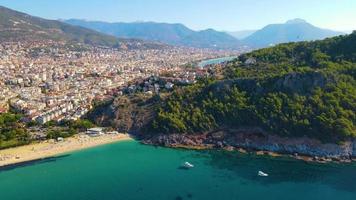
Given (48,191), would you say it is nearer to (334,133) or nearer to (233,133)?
(233,133)

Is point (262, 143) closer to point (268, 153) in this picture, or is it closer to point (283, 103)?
point (268, 153)

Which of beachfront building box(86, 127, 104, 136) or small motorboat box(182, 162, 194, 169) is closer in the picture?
small motorboat box(182, 162, 194, 169)

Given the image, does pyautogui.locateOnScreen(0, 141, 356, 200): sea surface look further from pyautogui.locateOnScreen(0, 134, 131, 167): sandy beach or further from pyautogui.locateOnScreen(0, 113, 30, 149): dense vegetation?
pyautogui.locateOnScreen(0, 113, 30, 149): dense vegetation

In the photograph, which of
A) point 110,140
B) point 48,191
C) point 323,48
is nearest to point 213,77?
point 323,48

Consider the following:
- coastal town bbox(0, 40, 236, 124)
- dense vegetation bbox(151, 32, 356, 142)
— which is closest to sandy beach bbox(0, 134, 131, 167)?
dense vegetation bbox(151, 32, 356, 142)

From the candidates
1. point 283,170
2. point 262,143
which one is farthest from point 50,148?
→ point 283,170

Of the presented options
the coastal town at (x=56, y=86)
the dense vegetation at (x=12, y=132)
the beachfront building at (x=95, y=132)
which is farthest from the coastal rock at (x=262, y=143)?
the coastal town at (x=56, y=86)
